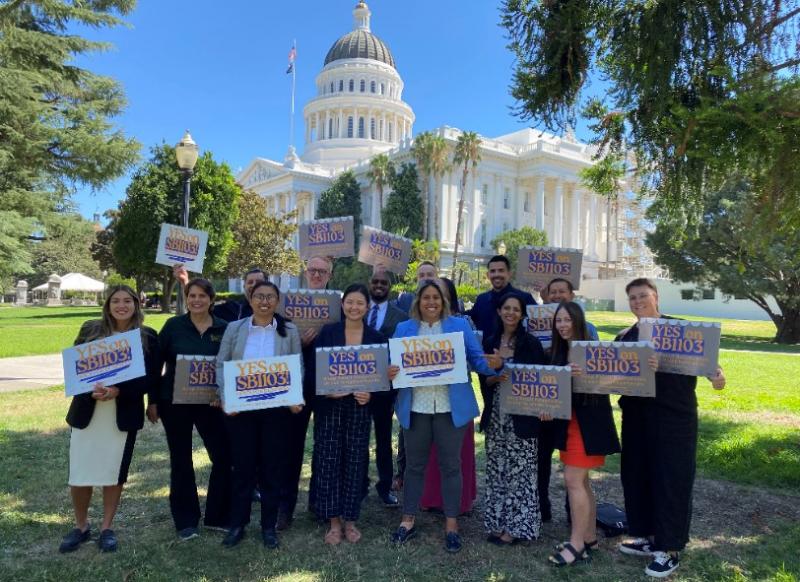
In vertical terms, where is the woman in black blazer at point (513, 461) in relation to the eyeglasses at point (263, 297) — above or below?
below

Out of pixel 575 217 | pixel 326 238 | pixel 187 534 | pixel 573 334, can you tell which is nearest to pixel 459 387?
pixel 573 334

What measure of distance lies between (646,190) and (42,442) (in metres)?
8.70

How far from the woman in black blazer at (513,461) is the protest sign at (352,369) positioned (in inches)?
37.3

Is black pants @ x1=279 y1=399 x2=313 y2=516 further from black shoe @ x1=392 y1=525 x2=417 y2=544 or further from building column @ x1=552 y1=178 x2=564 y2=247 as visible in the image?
building column @ x1=552 y1=178 x2=564 y2=247

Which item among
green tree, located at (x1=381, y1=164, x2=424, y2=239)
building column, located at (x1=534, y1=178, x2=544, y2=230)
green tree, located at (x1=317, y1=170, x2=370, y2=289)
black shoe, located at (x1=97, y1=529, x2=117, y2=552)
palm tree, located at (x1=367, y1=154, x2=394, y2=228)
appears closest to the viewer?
black shoe, located at (x1=97, y1=529, x2=117, y2=552)

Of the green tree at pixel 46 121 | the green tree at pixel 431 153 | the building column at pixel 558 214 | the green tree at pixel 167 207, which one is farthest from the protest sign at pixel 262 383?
the building column at pixel 558 214

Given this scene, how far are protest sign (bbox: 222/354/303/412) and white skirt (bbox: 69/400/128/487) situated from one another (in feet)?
3.11

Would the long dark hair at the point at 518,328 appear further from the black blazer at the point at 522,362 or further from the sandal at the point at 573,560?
the sandal at the point at 573,560

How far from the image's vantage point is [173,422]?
15.8 ft

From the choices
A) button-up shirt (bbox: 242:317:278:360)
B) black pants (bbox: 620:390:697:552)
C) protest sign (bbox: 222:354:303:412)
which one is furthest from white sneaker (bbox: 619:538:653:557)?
button-up shirt (bbox: 242:317:278:360)

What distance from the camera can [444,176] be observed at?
195 ft

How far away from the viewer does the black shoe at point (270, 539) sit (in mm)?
4629

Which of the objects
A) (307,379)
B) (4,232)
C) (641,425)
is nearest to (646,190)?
(641,425)

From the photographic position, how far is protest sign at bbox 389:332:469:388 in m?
4.52
